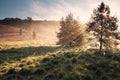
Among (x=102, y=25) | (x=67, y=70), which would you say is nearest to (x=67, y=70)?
(x=67, y=70)

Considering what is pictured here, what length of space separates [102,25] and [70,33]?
13.9 meters

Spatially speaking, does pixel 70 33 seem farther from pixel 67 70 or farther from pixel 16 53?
pixel 67 70

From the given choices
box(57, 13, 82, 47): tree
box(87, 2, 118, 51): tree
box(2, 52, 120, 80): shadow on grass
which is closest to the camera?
box(2, 52, 120, 80): shadow on grass

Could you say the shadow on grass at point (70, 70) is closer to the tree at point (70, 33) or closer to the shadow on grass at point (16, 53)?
the shadow on grass at point (16, 53)

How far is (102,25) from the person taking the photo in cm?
3322

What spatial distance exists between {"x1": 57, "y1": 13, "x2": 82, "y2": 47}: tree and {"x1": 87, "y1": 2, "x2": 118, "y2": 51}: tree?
10.7m

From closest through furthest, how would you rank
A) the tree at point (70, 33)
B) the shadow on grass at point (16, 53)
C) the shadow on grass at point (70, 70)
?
the shadow on grass at point (70, 70), the shadow on grass at point (16, 53), the tree at point (70, 33)

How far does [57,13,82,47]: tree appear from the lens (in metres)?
44.7

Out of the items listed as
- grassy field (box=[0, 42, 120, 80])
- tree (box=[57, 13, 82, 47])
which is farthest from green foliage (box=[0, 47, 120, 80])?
tree (box=[57, 13, 82, 47])

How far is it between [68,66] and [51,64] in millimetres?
2454

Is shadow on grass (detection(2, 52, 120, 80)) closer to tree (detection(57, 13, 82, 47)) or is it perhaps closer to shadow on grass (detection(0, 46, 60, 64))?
shadow on grass (detection(0, 46, 60, 64))

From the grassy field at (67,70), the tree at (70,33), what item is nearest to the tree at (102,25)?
the grassy field at (67,70)

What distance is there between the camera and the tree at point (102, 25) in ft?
108

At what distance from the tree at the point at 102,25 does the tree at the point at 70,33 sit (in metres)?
10.7
